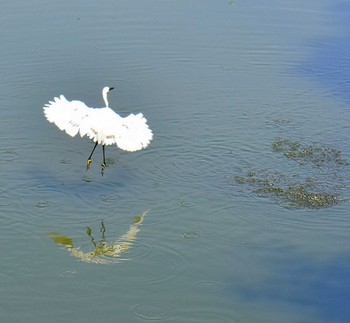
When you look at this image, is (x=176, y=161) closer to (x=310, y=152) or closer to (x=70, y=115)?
(x=70, y=115)

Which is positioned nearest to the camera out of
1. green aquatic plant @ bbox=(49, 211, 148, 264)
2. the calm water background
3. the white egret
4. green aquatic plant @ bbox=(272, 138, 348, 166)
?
the calm water background

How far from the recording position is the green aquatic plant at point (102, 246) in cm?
834

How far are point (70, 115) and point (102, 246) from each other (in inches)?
71.3

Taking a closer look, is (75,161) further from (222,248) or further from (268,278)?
(268,278)

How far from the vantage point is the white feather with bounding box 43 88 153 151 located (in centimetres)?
959

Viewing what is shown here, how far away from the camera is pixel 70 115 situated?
9742 millimetres

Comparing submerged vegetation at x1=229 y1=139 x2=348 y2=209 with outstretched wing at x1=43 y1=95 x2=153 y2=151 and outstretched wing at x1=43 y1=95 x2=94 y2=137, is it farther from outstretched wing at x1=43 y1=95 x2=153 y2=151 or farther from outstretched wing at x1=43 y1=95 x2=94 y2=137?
outstretched wing at x1=43 y1=95 x2=94 y2=137

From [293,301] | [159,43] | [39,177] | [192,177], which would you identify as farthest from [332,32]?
[293,301]

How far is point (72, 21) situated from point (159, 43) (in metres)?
1.82

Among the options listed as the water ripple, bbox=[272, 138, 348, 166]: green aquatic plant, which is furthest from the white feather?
the water ripple

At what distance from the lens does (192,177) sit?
9781mm

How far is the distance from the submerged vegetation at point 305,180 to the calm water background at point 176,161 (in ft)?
0.43

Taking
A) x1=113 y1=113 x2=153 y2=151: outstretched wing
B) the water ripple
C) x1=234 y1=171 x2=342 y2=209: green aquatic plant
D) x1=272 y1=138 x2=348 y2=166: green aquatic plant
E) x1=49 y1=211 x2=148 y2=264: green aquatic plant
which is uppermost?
x1=272 y1=138 x2=348 y2=166: green aquatic plant

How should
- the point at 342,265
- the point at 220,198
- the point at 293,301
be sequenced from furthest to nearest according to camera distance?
the point at 220,198 < the point at 342,265 < the point at 293,301
